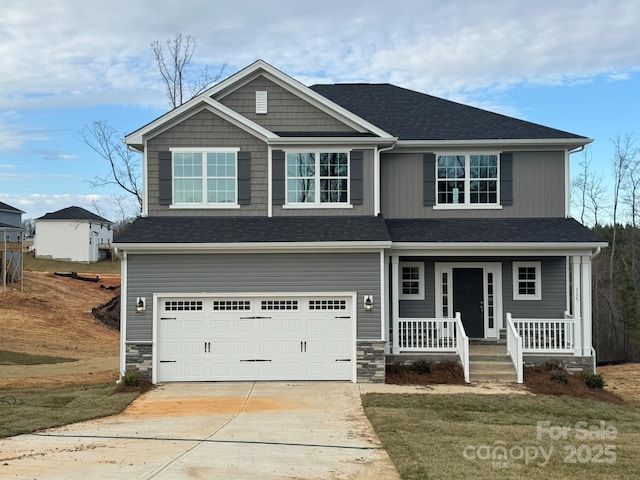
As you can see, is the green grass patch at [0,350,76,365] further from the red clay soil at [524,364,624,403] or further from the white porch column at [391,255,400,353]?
the red clay soil at [524,364,624,403]

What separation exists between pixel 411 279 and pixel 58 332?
19.2 metres

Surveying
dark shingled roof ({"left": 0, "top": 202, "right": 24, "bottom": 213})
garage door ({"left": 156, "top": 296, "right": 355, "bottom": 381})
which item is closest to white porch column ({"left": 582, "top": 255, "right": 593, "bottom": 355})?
garage door ({"left": 156, "top": 296, "right": 355, "bottom": 381})

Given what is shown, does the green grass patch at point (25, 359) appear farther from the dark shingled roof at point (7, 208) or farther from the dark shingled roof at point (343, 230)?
the dark shingled roof at point (7, 208)

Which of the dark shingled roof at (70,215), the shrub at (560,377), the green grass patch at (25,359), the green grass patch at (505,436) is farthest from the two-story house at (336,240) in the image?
the dark shingled roof at (70,215)

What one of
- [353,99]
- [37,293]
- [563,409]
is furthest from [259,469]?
[37,293]

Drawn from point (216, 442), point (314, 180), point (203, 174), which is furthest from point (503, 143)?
point (216, 442)

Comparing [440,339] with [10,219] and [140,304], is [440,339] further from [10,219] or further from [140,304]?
[10,219]

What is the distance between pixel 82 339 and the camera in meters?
28.9

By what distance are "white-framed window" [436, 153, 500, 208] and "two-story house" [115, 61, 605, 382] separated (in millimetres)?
40

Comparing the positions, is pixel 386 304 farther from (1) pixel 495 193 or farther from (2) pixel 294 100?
(2) pixel 294 100

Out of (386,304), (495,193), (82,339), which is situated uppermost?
(495,193)

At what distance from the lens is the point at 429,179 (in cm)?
1744

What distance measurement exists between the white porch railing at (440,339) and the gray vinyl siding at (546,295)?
192cm

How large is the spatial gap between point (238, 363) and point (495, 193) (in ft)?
27.0
